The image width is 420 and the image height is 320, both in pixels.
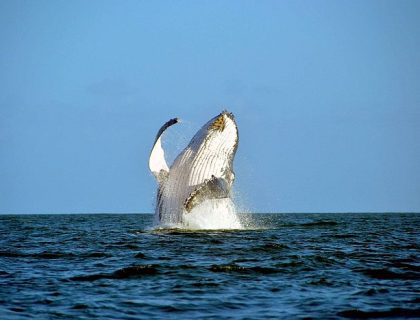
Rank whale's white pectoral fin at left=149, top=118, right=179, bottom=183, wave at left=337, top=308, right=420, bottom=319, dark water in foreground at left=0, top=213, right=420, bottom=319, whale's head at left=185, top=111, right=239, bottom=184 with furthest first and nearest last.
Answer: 1. whale's white pectoral fin at left=149, top=118, right=179, bottom=183
2. whale's head at left=185, top=111, right=239, bottom=184
3. dark water in foreground at left=0, top=213, right=420, bottom=319
4. wave at left=337, top=308, right=420, bottom=319

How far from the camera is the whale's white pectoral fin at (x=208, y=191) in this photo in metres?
16.9

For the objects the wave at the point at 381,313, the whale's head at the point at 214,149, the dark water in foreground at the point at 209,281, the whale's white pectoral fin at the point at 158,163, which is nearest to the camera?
the wave at the point at 381,313

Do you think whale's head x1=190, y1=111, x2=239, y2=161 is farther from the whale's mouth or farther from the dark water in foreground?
the dark water in foreground

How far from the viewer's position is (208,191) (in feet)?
56.4

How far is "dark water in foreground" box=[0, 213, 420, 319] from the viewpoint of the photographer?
9.03 metres

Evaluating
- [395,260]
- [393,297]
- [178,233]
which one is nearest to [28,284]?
[393,297]

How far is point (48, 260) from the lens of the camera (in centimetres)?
1416

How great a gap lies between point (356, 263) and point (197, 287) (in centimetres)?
404

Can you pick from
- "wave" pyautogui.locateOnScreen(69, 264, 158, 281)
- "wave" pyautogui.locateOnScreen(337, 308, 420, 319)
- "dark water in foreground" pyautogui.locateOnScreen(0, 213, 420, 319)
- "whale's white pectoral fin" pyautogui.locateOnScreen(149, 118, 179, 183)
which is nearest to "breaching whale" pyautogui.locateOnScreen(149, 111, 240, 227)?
"whale's white pectoral fin" pyautogui.locateOnScreen(149, 118, 179, 183)

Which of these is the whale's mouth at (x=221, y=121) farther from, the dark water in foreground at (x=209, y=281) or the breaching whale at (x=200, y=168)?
the dark water in foreground at (x=209, y=281)

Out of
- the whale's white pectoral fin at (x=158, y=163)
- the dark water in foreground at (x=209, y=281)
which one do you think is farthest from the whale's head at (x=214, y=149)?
the dark water in foreground at (x=209, y=281)

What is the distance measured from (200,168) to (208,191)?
0.62 m

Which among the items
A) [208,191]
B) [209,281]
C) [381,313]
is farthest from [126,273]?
[208,191]

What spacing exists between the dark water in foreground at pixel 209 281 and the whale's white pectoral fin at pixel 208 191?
3.28ft
